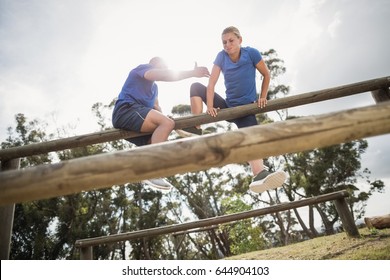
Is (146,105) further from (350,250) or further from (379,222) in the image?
(379,222)

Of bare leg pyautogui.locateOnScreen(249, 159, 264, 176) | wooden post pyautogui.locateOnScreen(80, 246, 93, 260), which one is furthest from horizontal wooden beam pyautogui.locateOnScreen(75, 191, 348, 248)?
bare leg pyautogui.locateOnScreen(249, 159, 264, 176)

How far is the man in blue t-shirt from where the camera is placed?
300cm

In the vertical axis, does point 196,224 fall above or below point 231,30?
below

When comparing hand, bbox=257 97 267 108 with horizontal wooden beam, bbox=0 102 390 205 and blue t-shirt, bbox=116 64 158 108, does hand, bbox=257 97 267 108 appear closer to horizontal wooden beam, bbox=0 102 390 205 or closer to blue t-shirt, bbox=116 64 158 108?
blue t-shirt, bbox=116 64 158 108

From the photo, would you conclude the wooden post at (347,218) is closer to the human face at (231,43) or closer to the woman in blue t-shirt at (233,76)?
the woman in blue t-shirt at (233,76)

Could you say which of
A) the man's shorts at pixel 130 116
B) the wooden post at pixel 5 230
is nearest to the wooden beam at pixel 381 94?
the man's shorts at pixel 130 116

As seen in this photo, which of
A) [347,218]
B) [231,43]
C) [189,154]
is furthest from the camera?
[347,218]

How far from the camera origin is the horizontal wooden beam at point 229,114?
120 inches

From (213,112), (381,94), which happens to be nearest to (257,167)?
(213,112)

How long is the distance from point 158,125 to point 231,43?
54.5 inches

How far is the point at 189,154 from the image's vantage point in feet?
3.88
